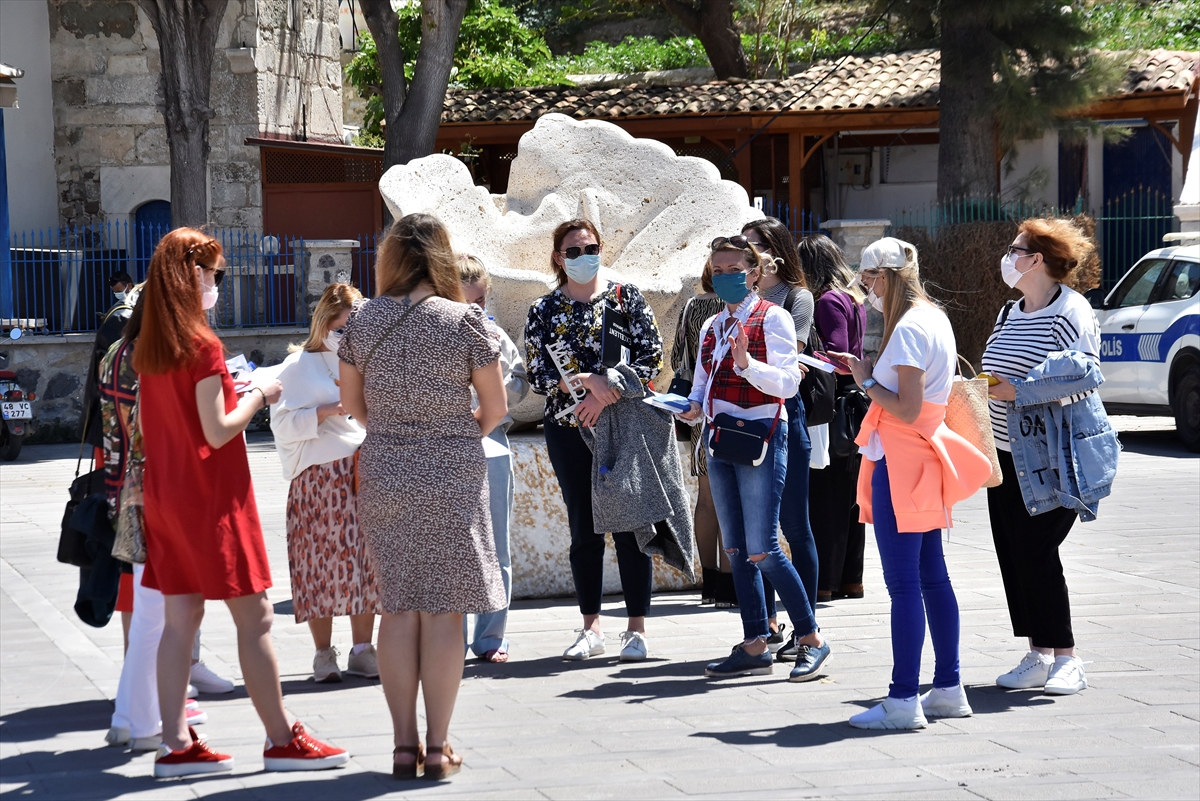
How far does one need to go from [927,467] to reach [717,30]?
22.6 m

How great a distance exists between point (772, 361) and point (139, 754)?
8.83ft

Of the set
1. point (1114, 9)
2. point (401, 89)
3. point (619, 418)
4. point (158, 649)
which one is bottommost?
point (158, 649)

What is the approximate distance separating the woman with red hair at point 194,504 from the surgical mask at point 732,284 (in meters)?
2.01

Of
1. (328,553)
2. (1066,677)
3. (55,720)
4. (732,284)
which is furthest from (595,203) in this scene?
(55,720)

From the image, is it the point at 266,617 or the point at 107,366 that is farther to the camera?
the point at 107,366

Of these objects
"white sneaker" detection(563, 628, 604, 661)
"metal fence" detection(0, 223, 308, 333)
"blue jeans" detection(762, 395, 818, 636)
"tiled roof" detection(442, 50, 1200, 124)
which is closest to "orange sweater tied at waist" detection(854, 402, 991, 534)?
"blue jeans" detection(762, 395, 818, 636)

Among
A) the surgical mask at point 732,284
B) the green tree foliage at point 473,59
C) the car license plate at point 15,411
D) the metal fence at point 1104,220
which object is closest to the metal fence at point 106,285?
the car license plate at point 15,411

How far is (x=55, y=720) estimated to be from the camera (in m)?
5.29

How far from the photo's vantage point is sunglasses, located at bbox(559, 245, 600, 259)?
6.07 m

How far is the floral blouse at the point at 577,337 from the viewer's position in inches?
242

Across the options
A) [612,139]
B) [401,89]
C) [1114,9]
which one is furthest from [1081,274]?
[1114,9]

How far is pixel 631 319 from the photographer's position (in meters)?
6.19

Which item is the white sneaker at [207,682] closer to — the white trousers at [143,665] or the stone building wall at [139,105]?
the white trousers at [143,665]

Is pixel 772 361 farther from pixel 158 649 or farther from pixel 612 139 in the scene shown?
pixel 612 139
